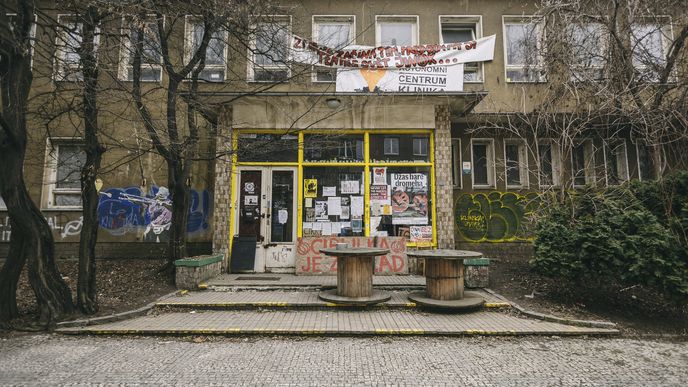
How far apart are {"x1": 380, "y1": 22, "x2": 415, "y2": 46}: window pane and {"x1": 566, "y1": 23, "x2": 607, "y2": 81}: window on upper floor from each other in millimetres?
4553

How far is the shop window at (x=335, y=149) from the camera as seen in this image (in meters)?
10.4

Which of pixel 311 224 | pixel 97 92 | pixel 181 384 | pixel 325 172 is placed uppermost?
pixel 97 92

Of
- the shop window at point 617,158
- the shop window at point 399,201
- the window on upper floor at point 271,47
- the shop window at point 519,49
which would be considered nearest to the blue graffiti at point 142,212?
the window on upper floor at point 271,47

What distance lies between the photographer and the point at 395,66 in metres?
11.0

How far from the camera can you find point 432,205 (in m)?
10.3

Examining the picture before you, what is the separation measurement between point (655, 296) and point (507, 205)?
169 inches

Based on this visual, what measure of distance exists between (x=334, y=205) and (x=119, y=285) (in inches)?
209

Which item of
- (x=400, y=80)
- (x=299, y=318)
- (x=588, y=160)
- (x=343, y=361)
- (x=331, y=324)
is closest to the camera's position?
(x=343, y=361)

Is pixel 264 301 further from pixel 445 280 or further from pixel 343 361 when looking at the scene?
pixel 445 280

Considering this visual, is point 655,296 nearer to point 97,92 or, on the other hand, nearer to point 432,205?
point 432,205

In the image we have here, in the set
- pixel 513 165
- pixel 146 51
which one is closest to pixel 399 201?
pixel 513 165

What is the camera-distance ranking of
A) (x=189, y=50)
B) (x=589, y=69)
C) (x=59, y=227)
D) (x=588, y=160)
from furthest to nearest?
(x=588, y=160)
(x=59, y=227)
(x=189, y=50)
(x=589, y=69)

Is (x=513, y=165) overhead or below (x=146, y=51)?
below

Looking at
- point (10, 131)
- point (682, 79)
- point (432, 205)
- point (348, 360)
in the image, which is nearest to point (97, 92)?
point (10, 131)
